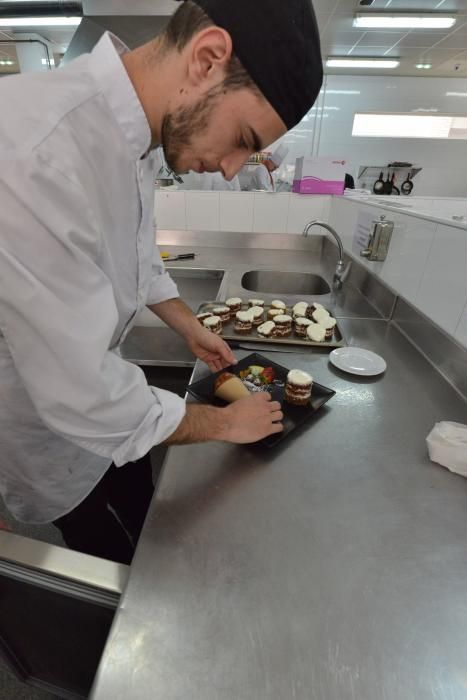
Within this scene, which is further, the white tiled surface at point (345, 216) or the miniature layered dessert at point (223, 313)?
the white tiled surface at point (345, 216)

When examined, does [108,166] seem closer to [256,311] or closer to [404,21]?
[256,311]

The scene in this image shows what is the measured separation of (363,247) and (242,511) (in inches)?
48.8

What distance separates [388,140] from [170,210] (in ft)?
17.4

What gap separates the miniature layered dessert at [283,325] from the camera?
3.71ft

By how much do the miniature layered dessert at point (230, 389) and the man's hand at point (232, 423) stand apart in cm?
9

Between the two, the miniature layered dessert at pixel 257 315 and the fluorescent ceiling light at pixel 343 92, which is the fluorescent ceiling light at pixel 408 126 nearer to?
the fluorescent ceiling light at pixel 343 92

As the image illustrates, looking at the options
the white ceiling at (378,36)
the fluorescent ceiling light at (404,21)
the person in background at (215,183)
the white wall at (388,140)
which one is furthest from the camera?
the white wall at (388,140)

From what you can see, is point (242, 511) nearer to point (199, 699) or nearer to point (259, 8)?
point (199, 699)

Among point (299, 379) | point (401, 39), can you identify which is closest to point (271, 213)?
point (299, 379)

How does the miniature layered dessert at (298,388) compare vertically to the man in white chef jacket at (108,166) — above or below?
below

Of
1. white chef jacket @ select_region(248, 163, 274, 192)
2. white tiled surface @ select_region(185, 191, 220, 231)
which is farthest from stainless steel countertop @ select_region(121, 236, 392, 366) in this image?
white chef jacket @ select_region(248, 163, 274, 192)

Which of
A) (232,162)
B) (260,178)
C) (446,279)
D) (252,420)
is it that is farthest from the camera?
(260,178)

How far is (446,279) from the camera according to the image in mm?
900

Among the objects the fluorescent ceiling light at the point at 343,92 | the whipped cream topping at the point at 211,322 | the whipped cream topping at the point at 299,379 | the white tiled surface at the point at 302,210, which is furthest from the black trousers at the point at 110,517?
the fluorescent ceiling light at the point at 343,92
